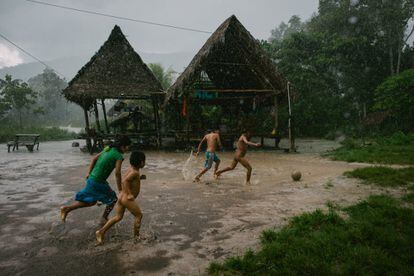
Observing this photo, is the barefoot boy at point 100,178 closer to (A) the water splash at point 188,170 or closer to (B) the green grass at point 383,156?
(A) the water splash at point 188,170

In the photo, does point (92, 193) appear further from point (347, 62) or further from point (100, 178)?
point (347, 62)

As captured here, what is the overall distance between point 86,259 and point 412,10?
29482 mm

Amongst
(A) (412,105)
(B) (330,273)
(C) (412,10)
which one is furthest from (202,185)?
(C) (412,10)

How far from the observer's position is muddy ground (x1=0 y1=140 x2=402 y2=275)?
11.9ft

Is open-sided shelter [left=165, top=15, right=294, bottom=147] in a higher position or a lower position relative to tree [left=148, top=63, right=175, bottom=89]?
lower

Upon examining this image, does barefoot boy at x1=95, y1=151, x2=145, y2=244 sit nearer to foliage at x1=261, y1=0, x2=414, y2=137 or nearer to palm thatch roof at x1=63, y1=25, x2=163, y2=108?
palm thatch roof at x1=63, y1=25, x2=163, y2=108

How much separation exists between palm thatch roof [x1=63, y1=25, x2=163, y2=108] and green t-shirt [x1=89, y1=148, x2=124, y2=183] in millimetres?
11332

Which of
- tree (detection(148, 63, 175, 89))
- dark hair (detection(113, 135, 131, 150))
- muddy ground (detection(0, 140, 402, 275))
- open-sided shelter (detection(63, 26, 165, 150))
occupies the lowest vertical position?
muddy ground (detection(0, 140, 402, 275))

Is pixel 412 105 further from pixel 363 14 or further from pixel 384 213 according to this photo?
pixel 384 213

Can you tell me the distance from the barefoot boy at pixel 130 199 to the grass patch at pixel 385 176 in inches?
214

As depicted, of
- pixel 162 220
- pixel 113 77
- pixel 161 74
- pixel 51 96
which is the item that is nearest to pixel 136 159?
pixel 162 220

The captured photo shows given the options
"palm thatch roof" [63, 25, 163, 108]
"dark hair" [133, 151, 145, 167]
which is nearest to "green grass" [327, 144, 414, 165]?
"dark hair" [133, 151, 145, 167]

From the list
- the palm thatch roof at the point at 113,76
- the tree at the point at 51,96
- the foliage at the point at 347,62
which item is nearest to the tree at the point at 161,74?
the foliage at the point at 347,62

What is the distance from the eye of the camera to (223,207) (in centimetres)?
579
